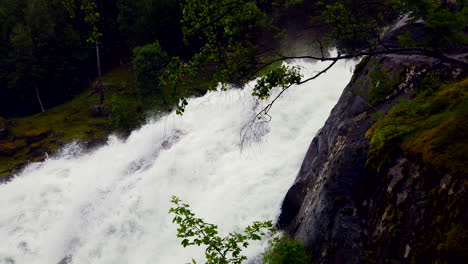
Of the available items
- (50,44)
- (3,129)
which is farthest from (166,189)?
(50,44)

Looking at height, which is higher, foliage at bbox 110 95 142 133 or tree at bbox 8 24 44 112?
tree at bbox 8 24 44 112

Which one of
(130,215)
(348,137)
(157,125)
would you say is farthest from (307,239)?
(157,125)

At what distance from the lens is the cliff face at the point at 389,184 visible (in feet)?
15.2

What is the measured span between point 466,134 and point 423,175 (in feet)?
2.51

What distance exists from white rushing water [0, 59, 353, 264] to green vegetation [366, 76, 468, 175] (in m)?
5.38

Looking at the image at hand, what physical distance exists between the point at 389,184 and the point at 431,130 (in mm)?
1056

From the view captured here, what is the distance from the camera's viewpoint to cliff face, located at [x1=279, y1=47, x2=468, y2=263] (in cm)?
464

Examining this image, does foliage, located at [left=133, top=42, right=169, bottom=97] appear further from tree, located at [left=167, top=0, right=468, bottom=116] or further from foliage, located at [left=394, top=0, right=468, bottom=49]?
foliage, located at [left=394, top=0, right=468, bottom=49]

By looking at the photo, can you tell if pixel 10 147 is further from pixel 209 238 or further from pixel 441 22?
pixel 441 22

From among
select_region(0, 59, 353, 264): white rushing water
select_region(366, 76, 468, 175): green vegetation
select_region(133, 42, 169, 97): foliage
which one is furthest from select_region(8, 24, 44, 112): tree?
select_region(366, 76, 468, 175): green vegetation

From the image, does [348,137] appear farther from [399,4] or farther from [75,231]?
[75,231]

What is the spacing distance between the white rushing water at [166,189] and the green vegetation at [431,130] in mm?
5378

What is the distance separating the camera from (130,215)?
1589 centimetres

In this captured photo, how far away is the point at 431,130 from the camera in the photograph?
561 cm
